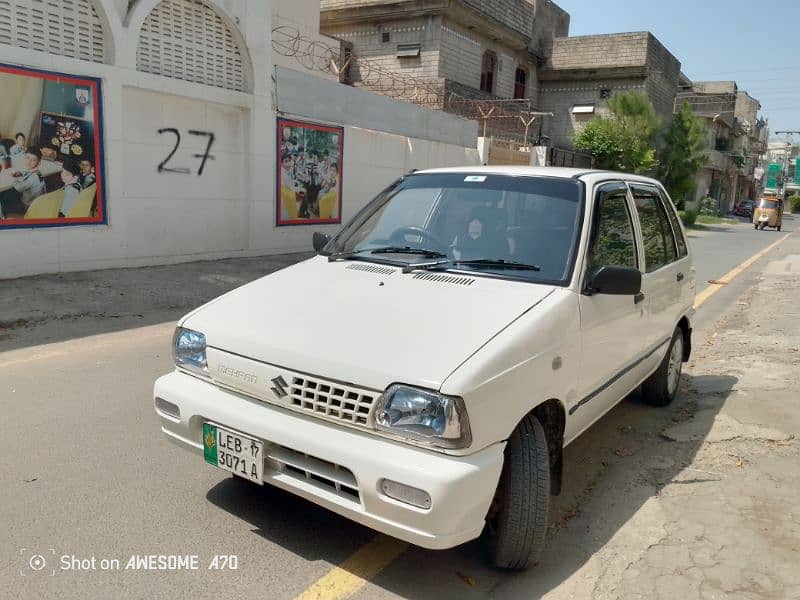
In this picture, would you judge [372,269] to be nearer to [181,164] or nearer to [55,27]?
[55,27]

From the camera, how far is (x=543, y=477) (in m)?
2.75

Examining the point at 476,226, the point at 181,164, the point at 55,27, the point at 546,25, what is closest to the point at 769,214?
the point at 546,25

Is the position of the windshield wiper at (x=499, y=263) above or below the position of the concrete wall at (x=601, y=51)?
below

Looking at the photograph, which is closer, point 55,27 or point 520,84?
point 55,27

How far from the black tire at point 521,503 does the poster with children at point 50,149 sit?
8.06 metres

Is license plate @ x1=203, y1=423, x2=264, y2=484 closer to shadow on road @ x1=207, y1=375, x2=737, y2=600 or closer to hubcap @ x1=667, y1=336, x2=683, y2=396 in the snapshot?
shadow on road @ x1=207, y1=375, x2=737, y2=600

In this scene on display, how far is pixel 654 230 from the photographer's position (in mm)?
4578

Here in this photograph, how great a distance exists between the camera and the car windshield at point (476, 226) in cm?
341

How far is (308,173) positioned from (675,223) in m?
9.15

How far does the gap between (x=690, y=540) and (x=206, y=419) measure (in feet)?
7.77

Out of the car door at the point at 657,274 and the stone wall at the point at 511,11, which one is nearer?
the car door at the point at 657,274

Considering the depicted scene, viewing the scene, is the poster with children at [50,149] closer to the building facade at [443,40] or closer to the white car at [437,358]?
the white car at [437,358]

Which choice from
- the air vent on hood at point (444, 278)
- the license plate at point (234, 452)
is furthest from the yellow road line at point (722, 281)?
the license plate at point (234, 452)

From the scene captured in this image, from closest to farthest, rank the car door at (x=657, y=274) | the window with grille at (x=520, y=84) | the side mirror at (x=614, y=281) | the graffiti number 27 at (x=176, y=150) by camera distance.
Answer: the side mirror at (x=614, y=281) → the car door at (x=657, y=274) → the graffiti number 27 at (x=176, y=150) → the window with grille at (x=520, y=84)
